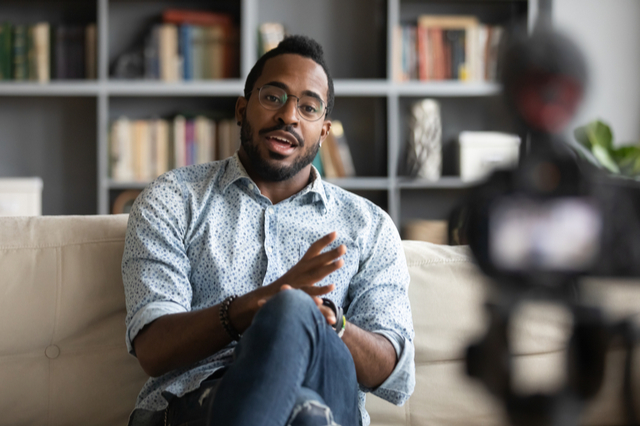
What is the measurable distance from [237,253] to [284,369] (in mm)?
380

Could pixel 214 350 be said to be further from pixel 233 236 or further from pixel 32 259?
pixel 32 259

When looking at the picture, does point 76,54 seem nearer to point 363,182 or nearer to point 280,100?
point 363,182

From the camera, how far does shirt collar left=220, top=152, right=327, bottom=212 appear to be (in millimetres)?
1151

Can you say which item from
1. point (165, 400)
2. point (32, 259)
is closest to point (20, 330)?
point (32, 259)

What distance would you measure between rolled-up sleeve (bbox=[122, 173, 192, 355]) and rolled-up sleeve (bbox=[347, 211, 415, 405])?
0.31 metres

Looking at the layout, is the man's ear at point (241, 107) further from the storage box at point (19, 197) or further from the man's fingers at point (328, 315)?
the storage box at point (19, 197)

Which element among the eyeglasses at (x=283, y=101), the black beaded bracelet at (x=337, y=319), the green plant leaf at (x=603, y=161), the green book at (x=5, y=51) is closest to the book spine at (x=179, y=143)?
the green book at (x=5, y=51)

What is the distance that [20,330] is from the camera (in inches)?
42.7

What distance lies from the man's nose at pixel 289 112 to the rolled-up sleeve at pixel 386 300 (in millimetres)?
251

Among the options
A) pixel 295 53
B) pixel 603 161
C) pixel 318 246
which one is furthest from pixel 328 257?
pixel 603 161

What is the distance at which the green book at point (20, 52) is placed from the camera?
2611 mm

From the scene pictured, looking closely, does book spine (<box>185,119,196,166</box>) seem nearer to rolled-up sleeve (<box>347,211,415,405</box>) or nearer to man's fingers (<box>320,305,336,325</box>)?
rolled-up sleeve (<box>347,211,415,405</box>)

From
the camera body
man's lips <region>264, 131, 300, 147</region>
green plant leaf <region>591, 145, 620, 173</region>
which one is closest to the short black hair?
man's lips <region>264, 131, 300, 147</region>

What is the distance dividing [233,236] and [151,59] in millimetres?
1831
